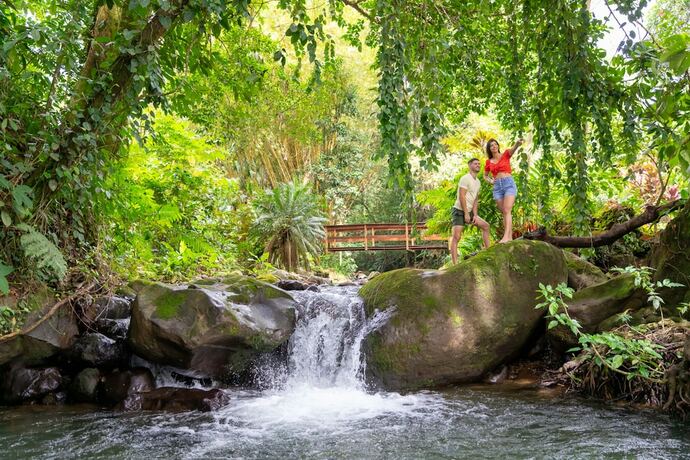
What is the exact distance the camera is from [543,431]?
435 centimetres

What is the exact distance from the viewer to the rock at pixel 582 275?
7.08 meters

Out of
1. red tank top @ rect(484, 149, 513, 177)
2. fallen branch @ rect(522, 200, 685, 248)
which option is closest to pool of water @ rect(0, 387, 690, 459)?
fallen branch @ rect(522, 200, 685, 248)

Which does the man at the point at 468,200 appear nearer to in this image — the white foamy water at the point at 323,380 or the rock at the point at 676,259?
the white foamy water at the point at 323,380

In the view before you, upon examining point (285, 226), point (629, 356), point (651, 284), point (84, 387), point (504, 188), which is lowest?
point (84, 387)

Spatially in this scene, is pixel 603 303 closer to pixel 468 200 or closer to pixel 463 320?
pixel 463 320

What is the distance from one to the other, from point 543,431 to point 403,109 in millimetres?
2872

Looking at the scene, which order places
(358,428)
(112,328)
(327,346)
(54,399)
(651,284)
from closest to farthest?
(358,428), (651,284), (54,399), (112,328), (327,346)

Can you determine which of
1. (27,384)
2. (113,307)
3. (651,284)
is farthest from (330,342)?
(651,284)

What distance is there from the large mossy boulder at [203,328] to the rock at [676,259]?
4258 millimetres

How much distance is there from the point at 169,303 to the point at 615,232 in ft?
18.4

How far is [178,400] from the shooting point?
5.50 metres

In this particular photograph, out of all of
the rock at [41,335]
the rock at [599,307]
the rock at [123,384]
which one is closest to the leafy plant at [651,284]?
the rock at [599,307]

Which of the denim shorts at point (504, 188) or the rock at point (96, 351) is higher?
the denim shorts at point (504, 188)

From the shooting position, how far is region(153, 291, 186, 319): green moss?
5871mm
